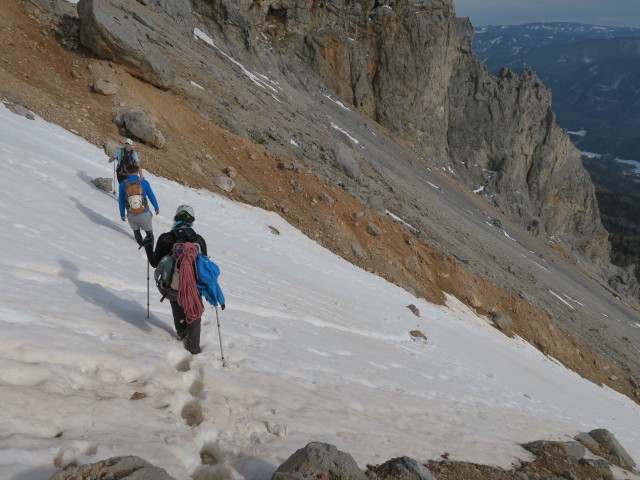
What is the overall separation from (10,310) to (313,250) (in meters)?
14.5

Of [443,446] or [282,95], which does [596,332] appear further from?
[443,446]

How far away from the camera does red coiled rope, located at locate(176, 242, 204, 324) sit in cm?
604

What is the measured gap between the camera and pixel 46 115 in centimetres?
1603

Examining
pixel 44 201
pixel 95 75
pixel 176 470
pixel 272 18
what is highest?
pixel 272 18

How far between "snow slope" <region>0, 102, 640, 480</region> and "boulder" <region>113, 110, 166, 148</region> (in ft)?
7.80

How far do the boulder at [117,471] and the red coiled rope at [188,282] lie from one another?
261 cm

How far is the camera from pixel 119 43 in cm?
1970

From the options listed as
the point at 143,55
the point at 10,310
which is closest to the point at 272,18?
the point at 143,55

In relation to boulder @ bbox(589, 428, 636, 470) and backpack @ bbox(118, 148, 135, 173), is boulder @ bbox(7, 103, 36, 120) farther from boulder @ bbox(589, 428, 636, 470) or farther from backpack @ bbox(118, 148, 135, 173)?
boulder @ bbox(589, 428, 636, 470)

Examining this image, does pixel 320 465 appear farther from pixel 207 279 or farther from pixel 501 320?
pixel 501 320

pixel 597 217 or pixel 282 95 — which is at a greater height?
pixel 282 95

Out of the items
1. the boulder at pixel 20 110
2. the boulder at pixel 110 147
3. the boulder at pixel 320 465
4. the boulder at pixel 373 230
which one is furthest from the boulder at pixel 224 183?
the boulder at pixel 320 465

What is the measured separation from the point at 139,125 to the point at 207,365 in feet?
45.5

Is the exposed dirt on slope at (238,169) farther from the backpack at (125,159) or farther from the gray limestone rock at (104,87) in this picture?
the backpack at (125,159)
